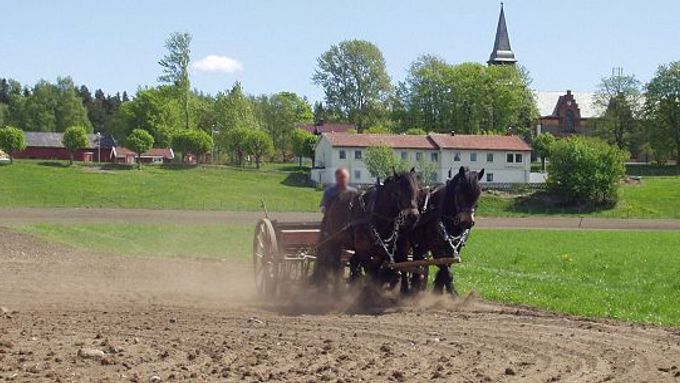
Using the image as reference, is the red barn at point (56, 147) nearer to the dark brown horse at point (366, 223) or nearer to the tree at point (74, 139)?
the tree at point (74, 139)

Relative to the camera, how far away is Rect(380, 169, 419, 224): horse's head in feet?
49.9

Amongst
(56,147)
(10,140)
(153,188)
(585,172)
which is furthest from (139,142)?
(585,172)

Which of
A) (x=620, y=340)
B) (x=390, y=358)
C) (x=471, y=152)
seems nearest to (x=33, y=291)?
(x=390, y=358)

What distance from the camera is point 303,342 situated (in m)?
11.6

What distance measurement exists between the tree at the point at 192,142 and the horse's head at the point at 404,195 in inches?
3400

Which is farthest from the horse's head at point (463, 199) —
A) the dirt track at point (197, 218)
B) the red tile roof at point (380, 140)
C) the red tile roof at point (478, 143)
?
the red tile roof at point (478, 143)

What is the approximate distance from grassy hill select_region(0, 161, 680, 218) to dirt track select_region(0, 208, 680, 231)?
6.04 meters

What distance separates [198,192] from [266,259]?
56943mm

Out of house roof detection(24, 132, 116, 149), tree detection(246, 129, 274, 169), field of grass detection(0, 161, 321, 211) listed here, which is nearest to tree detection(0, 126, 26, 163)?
field of grass detection(0, 161, 321, 211)

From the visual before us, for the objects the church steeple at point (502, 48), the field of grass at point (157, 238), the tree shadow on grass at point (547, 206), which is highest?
the church steeple at point (502, 48)

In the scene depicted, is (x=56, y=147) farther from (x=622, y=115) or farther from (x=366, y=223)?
(x=366, y=223)

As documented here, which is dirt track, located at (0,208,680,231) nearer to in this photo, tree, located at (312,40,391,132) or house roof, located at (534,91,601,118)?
tree, located at (312,40,391,132)

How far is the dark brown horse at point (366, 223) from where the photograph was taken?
50.4 ft

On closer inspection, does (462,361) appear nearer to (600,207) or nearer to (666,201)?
(600,207)
